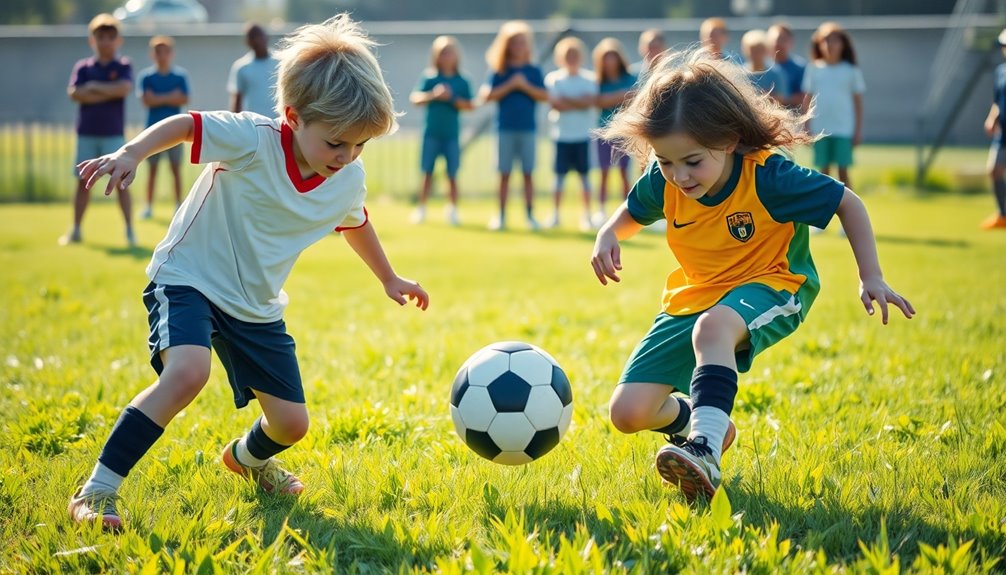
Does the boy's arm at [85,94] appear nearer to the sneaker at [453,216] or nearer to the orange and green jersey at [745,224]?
the sneaker at [453,216]

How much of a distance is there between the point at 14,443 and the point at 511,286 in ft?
15.2

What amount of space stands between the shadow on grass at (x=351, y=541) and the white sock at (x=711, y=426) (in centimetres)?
87

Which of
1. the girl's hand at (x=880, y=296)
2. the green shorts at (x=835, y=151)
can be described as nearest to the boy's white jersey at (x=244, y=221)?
the girl's hand at (x=880, y=296)

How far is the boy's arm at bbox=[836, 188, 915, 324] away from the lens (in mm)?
3078

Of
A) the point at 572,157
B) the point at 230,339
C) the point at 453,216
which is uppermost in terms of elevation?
the point at 230,339

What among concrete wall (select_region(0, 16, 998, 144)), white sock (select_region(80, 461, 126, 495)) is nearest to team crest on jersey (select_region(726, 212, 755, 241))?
white sock (select_region(80, 461, 126, 495))

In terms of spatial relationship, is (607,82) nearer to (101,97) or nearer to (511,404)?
(101,97)

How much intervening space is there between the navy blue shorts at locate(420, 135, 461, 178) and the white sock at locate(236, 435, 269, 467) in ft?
31.9

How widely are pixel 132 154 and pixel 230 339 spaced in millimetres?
720

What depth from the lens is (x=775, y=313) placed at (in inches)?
132

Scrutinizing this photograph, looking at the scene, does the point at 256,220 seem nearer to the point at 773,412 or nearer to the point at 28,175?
the point at 773,412

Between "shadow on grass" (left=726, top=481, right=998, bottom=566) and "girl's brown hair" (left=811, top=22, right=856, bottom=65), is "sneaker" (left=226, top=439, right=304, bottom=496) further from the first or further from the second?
"girl's brown hair" (left=811, top=22, right=856, bottom=65)

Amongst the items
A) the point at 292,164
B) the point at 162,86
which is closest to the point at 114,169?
the point at 292,164

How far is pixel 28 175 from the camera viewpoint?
17.0 meters
